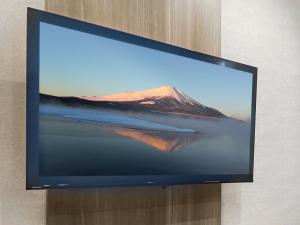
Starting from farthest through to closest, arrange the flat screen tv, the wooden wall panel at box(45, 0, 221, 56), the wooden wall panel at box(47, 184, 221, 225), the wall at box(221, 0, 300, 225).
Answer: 1. the wall at box(221, 0, 300, 225)
2. the wooden wall panel at box(45, 0, 221, 56)
3. the wooden wall panel at box(47, 184, 221, 225)
4. the flat screen tv

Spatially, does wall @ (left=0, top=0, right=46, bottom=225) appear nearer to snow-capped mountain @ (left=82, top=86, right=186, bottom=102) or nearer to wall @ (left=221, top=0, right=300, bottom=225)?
snow-capped mountain @ (left=82, top=86, right=186, bottom=102)

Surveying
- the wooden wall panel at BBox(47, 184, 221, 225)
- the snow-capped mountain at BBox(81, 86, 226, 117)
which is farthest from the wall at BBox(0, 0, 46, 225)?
the snow-capped mountain at BBox(81, 86, 226, 117)

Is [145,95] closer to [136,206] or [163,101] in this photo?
[163,101]

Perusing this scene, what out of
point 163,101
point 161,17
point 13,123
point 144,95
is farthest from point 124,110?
point 161,17

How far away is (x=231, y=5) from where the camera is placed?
2.42 meters

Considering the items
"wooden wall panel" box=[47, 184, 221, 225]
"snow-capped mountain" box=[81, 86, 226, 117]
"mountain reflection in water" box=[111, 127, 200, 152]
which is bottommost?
"wooden wall panel" box=[47, 184, 221, 225]

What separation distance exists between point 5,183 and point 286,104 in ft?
6.95

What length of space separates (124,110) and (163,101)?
24 centimetres

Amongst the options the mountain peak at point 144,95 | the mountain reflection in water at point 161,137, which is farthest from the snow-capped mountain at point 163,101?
the mountain reflection in water at point 161,137

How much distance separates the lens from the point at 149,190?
181 cm

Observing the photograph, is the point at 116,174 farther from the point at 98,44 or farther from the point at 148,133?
the point at 98,44

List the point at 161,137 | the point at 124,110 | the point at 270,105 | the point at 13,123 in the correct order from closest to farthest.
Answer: the point at 13,123 → the point at 124,110 → the point at 161,137 → the point at 270,105

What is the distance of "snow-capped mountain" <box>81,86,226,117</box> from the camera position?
1.57 m

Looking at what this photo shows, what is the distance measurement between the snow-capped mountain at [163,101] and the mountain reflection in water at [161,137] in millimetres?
102
